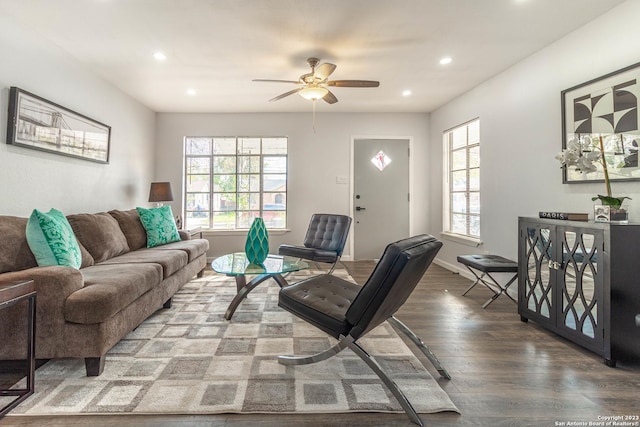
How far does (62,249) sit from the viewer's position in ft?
6.76

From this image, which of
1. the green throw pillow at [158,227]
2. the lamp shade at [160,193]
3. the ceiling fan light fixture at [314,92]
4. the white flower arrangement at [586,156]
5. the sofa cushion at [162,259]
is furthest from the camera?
the lamp shade at [160,193]

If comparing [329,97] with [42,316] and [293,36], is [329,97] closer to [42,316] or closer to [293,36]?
[293,36]

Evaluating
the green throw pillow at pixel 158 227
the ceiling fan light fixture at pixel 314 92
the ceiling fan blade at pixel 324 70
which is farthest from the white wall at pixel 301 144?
the ceiling fan blade at pixel 324 70

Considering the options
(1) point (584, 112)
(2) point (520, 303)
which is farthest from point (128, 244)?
(1) point (584, 112)

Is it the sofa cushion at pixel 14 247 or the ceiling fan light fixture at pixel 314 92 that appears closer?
the sofa cushion at pixel 14 247

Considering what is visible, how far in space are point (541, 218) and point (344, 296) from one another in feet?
5.80

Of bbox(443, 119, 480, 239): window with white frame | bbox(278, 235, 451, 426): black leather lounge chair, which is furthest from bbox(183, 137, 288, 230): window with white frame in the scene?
bbox(278, 235, 451, 426): black leather lounge chair

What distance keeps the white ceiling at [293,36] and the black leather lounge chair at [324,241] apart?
1.86 metres

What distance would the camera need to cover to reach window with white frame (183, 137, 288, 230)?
5.09 m

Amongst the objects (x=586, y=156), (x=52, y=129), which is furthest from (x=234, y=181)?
(x=586, y=156)

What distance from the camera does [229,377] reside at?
172 centimetres

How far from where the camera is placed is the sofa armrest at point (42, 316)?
5.40ft

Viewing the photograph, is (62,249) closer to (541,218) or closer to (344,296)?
(344,296)

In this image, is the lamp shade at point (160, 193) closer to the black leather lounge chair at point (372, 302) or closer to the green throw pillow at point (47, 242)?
the green throw pillow at point (47, 242)
